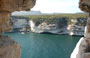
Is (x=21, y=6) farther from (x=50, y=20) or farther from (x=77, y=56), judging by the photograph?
(x=50, y=20)

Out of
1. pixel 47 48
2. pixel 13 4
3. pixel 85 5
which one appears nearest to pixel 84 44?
pixel 85 5

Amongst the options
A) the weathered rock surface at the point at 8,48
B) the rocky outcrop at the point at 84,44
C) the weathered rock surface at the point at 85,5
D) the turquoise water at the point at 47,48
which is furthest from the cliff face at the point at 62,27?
the weathered rock surface at the point at 8,48

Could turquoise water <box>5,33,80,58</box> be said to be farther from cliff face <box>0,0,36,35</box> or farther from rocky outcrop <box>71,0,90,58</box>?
cliff face <box>0,0,36,35</box>

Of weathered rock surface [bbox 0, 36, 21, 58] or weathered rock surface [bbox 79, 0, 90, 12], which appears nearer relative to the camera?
weathered rock surface [bbox 0, 36, 21, 58]

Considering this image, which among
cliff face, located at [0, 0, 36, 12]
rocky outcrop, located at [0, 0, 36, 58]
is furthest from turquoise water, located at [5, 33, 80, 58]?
cliff face, located at [0, 0, 36, 12]

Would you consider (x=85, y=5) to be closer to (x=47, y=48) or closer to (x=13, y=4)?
(x=13, y=4)

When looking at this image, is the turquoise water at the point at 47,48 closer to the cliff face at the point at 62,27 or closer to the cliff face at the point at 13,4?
the cliff face at the point at 62,27
